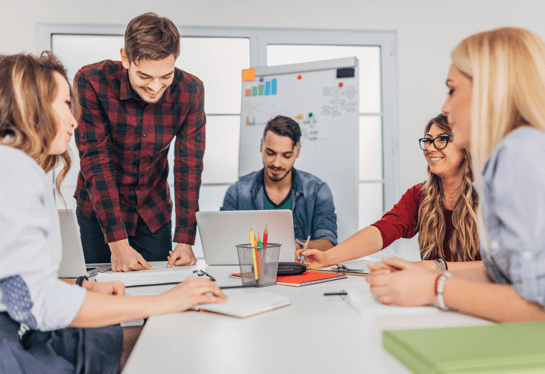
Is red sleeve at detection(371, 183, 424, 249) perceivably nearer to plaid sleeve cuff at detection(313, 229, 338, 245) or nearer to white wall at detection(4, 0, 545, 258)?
plaid sleeve cuff at detection(313, 229, 338, 245)

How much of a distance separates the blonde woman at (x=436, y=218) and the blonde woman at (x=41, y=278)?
71cm

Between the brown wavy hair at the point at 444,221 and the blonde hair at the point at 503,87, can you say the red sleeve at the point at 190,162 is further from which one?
the blonde hair at the point at 503,87

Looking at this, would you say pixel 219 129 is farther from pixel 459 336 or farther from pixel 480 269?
pixel 459 336

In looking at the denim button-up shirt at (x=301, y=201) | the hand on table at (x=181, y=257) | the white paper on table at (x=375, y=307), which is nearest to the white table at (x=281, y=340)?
the white paper on table at (x=375, y=307)

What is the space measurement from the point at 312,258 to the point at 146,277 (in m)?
0.54

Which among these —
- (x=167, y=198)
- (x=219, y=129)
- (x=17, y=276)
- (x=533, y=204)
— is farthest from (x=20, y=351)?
(x=219, y=129)

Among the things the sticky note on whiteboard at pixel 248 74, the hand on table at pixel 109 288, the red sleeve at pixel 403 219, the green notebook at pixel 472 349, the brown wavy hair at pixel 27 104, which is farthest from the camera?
the sticky note on whiteboard at pixel 248 74

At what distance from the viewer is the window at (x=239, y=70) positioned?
327 centimetres

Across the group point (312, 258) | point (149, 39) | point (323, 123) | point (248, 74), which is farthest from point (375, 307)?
point (248, 74)

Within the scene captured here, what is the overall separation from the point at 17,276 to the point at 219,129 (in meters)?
2.81

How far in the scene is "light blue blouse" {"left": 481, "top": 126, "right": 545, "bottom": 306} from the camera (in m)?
0.66

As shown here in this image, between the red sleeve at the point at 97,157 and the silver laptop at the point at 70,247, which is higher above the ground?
the red sleeve at the point at 97,157

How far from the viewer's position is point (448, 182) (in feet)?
5.46

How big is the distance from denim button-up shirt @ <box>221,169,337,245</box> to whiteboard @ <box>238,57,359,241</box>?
1.57 feet
